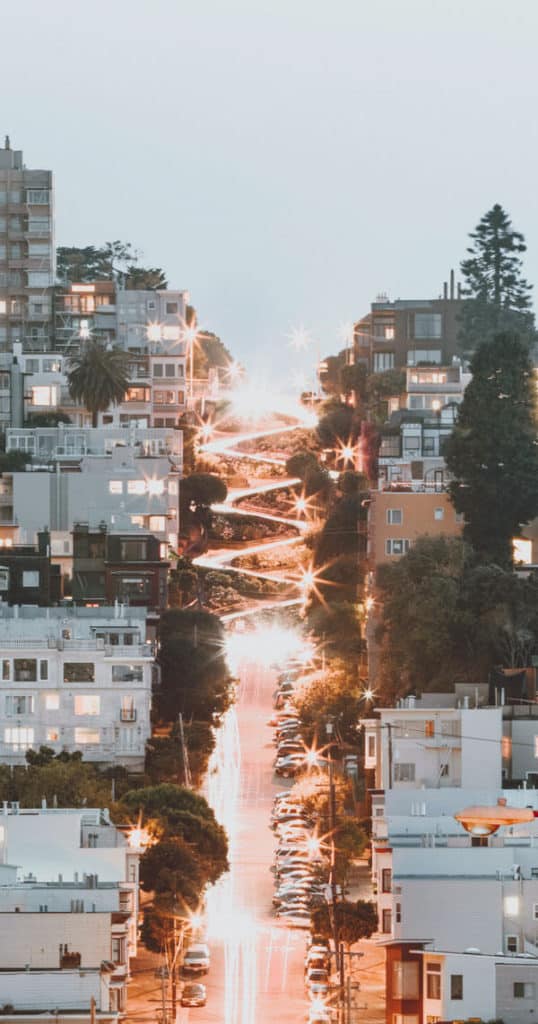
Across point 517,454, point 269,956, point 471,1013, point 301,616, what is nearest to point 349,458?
point 301,616

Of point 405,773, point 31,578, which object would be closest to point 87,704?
point 405,773

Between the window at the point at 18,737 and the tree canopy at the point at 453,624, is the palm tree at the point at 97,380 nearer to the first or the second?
the tree canopy at the point at 453,624

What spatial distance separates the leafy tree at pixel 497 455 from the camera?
107375 millimetres

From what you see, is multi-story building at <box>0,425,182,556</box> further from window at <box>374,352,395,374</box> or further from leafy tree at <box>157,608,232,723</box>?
window at <box>374,352,395,374</box>

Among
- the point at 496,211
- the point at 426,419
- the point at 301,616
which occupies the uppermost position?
the point at 496,211

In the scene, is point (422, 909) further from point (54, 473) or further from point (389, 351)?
point (389, 351)

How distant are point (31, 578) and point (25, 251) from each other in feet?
117

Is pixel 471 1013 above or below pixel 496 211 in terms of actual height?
below

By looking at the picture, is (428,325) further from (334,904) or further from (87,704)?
(334,904)

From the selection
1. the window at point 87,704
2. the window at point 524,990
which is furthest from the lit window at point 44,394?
the window at point 524,990

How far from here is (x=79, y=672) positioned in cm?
10200

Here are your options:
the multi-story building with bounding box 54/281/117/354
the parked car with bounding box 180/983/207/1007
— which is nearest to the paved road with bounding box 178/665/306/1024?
the parked car with bounding box 180/983/207/1007

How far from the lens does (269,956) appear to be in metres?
79.6

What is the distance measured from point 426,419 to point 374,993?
196 feet
